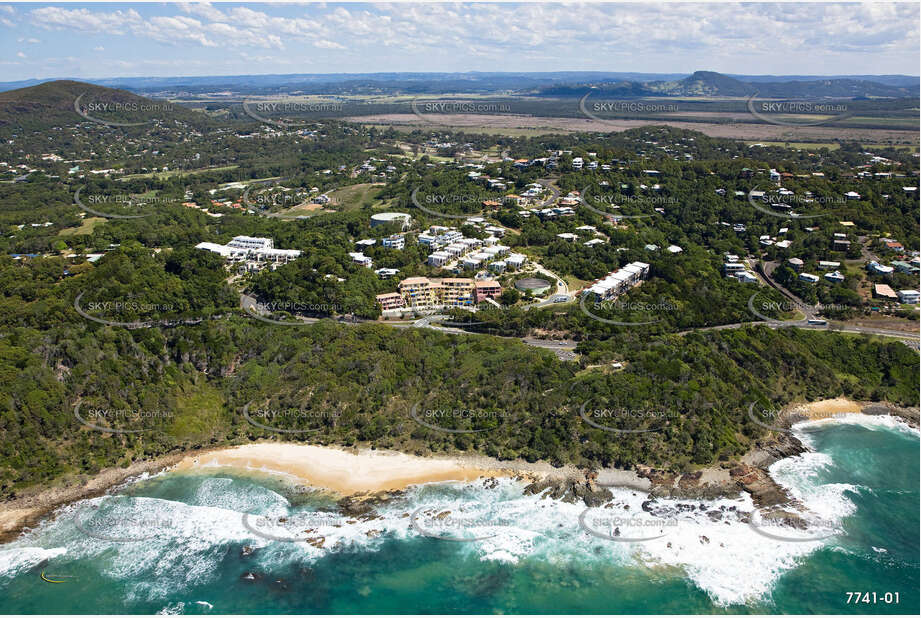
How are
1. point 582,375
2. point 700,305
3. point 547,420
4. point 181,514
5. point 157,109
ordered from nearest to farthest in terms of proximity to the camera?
point 181,514
point 547,420
point 582,375
point 700,305
point 157,109

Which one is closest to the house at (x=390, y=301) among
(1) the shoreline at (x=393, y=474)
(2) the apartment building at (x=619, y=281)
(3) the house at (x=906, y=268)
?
(2) the apartment building at (x=619, y=281)

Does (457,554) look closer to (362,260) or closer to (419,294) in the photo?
(419,294)

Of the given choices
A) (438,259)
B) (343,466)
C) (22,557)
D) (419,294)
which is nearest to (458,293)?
(419,294)

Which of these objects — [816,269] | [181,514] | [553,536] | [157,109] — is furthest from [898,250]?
[157,109]

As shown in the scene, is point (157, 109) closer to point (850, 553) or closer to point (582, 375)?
point (582, 375)

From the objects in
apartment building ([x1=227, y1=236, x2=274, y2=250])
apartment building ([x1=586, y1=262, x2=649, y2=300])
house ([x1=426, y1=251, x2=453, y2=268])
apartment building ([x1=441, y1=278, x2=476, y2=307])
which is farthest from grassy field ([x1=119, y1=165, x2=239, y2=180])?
apartment building ([x1=586, y1=262, x2=649, y2=300])

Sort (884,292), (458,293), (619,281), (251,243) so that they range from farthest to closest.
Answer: (251,243), (619,281), (458,293), (884,292)
